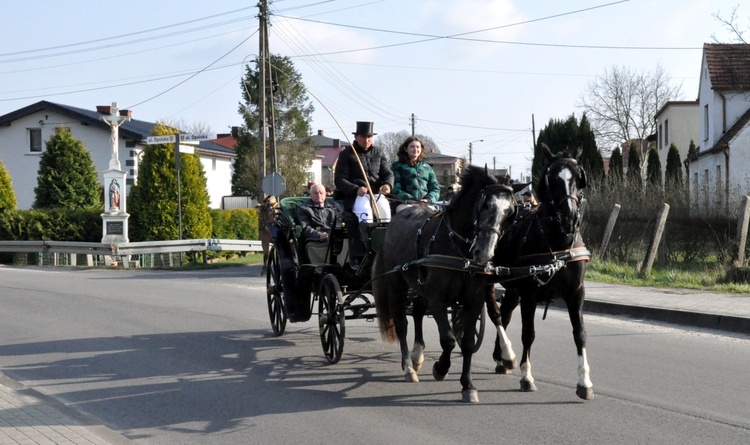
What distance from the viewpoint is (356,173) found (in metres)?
9.86

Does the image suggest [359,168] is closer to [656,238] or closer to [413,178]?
[413,178]

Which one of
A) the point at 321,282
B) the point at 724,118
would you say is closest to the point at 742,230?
the point at 321,282

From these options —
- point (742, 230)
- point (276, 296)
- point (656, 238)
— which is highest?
point (742, 230)

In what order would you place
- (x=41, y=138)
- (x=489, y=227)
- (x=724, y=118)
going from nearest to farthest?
(x=489, y=227) < (x=724, y=118) < (x=41, y=138)

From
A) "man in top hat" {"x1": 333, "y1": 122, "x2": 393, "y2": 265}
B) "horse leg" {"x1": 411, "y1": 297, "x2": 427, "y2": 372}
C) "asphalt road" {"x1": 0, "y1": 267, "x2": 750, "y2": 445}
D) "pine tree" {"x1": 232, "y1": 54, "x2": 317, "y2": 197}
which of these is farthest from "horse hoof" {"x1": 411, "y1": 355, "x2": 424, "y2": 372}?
"pine tree" {"x1": 232, "y1": 54, "x2": 317, "y2": 197}

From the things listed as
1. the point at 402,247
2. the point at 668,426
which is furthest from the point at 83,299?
the point at 668,426

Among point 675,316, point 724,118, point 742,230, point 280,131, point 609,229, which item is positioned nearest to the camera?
point 675,316

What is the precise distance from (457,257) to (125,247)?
Answer: 21446mm

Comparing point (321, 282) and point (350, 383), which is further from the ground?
point (321, 282)

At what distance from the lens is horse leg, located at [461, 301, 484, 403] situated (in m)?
7.33

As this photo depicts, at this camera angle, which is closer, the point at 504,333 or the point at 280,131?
the point at 504,333

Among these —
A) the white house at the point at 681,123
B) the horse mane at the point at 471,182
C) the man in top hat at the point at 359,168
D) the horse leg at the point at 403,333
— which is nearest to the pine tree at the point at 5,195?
the man in top hat at the point at 359,168

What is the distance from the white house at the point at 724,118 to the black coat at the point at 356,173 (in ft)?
72.5

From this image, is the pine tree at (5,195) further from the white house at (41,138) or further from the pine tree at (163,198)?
the white house at (41,138)
